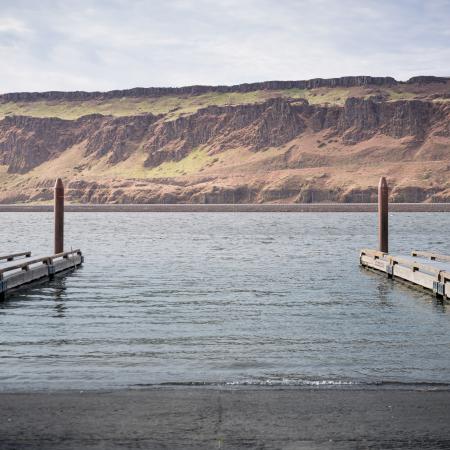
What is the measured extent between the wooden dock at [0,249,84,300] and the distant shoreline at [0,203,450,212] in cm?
14149

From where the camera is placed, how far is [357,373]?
12078 millimetres

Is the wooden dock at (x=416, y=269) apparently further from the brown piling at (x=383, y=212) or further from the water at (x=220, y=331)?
the brown piling at (x=383, y=212)

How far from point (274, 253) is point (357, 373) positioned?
36.3m

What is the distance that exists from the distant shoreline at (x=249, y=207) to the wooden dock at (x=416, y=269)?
13932 cm

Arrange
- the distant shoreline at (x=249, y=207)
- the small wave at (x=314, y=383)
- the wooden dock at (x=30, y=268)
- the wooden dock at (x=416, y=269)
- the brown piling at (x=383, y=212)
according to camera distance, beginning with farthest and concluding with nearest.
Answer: the distant shoreline at (x=249, y=207) → the brown piling at (x=383, y=212) → the wooden dock at (x=30, y=268) → the wooden dock at (x=416, y=269) → the small wave at (x=314, y=383)

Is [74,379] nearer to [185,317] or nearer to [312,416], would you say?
[312,416]

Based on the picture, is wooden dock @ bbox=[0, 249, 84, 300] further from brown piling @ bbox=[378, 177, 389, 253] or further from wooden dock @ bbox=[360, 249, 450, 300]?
brown piling @ bbox=[378, 177, 389, 253]

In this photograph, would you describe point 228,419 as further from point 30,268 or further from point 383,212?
point 383,212

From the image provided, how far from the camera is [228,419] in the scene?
8898 mm

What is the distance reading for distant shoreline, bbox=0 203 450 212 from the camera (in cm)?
17200

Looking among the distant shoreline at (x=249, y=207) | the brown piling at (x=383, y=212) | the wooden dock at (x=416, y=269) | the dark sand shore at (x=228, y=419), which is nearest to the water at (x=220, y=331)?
the wooden dock at (x=416, y=269)

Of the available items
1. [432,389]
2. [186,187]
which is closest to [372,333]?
[432,389]

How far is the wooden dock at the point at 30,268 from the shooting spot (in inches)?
952

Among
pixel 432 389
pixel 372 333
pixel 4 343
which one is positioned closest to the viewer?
pixel 432 389
